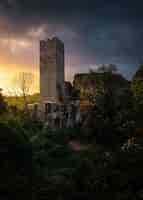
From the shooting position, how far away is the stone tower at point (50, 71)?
104 feet

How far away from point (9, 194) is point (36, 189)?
28.9 inches

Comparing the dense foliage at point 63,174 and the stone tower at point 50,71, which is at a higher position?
the stone tower at point 50,71

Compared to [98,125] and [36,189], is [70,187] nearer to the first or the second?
[36,189]

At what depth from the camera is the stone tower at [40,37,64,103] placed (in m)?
31.7

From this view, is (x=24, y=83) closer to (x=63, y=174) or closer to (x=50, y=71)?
(x=50, y=71)

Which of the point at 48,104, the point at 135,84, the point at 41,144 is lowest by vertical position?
the point at 41,144

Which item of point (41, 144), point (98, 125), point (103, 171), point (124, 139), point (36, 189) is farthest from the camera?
point (98, 125)

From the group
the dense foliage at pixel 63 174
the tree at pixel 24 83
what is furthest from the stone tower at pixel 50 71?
the dense foliage at pixel 63 174

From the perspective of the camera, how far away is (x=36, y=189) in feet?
21.9

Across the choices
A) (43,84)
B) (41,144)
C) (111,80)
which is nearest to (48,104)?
(43,84)

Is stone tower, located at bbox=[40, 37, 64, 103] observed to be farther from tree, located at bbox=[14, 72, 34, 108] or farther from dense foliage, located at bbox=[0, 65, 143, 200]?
dense foliage, located at bbox=[0, 65, 143, 200]

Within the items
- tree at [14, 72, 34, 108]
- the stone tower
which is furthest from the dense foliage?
tree at [14, 72, 34, 108]

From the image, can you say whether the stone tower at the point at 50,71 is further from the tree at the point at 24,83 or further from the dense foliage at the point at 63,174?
the dense foliage at the point at 63,174

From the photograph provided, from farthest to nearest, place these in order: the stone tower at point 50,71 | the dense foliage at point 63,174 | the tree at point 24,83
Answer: the tree at point 24,83
the stone tower at point 50,71
the dense foliage at point 63,174
